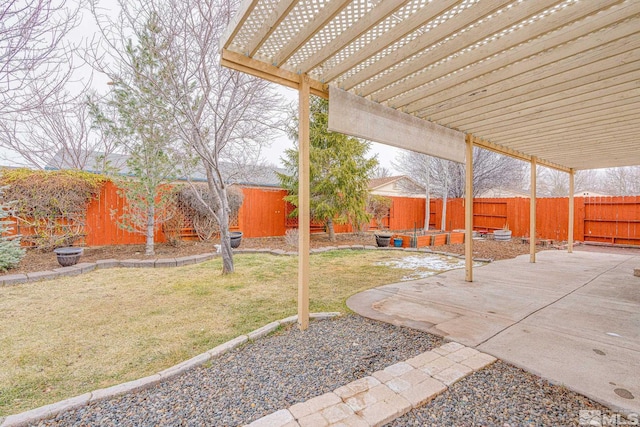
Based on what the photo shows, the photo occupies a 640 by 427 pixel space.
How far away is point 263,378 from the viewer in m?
1.96

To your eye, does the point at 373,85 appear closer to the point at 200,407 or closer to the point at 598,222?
the point at 200,407

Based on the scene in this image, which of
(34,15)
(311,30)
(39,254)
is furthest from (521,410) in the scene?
(39,254)

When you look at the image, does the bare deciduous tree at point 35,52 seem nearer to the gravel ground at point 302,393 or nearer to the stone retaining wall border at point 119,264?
the stone retaining wall border at point 119,264

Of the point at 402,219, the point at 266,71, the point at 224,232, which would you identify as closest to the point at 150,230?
the point at 224,232

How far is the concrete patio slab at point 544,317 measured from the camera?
201cm

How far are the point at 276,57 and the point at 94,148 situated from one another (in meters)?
10.2

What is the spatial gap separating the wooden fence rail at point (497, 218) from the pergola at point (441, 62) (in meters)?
5.84

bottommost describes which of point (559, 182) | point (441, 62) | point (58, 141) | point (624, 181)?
point (441, 62)

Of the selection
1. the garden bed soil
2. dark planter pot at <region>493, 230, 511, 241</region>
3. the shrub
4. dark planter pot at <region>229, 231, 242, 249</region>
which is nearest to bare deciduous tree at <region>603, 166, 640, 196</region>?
dark planter pot at <region>493, 230, 511, 241</region>

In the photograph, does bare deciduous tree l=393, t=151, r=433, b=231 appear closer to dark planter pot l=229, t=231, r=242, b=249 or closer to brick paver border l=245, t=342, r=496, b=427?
dark planter pot l=229, t=231, r=242, b=249

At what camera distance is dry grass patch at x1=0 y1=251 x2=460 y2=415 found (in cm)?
204

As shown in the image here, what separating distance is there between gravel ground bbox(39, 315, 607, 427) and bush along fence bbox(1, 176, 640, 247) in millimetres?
6122

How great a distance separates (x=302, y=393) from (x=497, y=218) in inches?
517

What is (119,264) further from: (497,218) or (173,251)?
(497,218)
